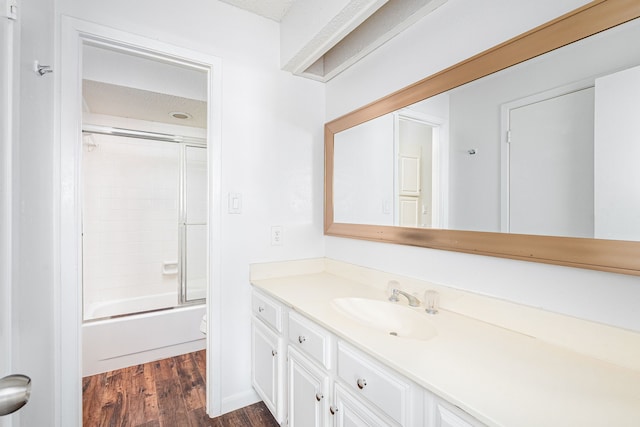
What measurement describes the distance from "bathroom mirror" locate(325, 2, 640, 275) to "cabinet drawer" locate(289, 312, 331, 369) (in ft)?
2.12

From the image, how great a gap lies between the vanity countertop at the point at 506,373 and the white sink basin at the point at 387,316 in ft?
0.22

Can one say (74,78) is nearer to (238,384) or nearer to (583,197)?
(238,384)

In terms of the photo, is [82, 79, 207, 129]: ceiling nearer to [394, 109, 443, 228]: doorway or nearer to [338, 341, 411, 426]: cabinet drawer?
[394, 109, 443, 228]: doorway

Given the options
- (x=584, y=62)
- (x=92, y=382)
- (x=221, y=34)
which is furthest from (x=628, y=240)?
(x=92, y=382)

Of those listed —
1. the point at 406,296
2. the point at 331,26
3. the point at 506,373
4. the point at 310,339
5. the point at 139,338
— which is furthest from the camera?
the point at 139,338

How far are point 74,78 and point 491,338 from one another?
2.10 meters

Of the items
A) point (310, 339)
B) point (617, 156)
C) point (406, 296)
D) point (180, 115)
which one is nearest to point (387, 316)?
point (406, 296)

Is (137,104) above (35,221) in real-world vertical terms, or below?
above

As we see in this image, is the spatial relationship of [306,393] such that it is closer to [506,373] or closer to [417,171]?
[506,373]

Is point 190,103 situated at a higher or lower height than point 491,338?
higher

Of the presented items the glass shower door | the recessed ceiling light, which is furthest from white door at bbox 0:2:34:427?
the glass shower door

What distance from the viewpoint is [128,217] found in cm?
322

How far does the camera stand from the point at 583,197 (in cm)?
93

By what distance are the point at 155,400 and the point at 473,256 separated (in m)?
2.10
